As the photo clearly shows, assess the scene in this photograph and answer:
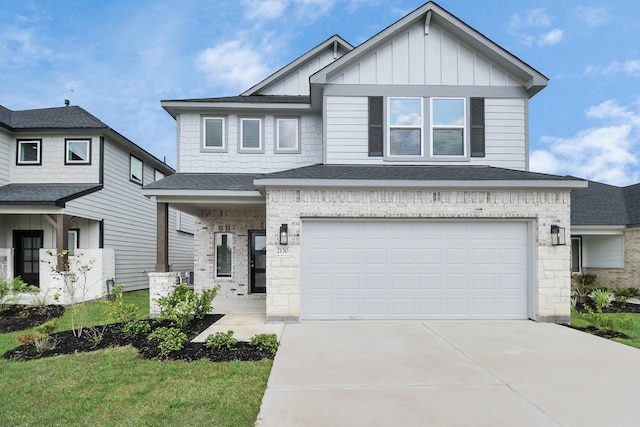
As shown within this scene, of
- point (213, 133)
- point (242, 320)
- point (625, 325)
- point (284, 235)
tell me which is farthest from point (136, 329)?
point (625, 325)

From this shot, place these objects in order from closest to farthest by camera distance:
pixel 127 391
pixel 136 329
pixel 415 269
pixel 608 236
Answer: pixel 127 391, pixel 136 329, pixel 415 269, pixel 608 236

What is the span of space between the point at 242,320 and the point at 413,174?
4.96 m

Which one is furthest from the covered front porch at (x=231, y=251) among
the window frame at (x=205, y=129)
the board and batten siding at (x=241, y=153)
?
the window frame at (x=205, y=129)

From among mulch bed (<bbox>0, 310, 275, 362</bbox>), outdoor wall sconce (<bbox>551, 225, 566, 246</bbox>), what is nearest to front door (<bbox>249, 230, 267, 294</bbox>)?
mulch bed (<bbox>0, 310, 275, 362</bbox>)

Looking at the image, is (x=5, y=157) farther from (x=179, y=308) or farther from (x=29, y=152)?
(x=179, y=308)

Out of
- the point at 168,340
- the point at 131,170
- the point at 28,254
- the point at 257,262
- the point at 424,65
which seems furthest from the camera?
the point at 131,170

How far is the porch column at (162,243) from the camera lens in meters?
8.84

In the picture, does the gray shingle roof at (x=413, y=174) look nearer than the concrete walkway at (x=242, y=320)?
No

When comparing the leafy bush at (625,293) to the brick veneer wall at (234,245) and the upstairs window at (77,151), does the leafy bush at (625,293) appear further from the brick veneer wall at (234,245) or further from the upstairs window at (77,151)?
the upstairs window at (77,151)

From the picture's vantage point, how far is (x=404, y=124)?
948 cm

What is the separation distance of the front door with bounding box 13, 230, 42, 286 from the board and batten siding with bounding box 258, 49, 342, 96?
9.16 m

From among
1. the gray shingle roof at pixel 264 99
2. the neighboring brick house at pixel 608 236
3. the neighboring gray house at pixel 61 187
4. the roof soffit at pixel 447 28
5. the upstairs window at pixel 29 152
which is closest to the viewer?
the roof soffit at pixel 447 28

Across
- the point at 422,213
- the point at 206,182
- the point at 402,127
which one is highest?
the point at 402,127

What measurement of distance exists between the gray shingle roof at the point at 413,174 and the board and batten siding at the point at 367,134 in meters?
0.29
